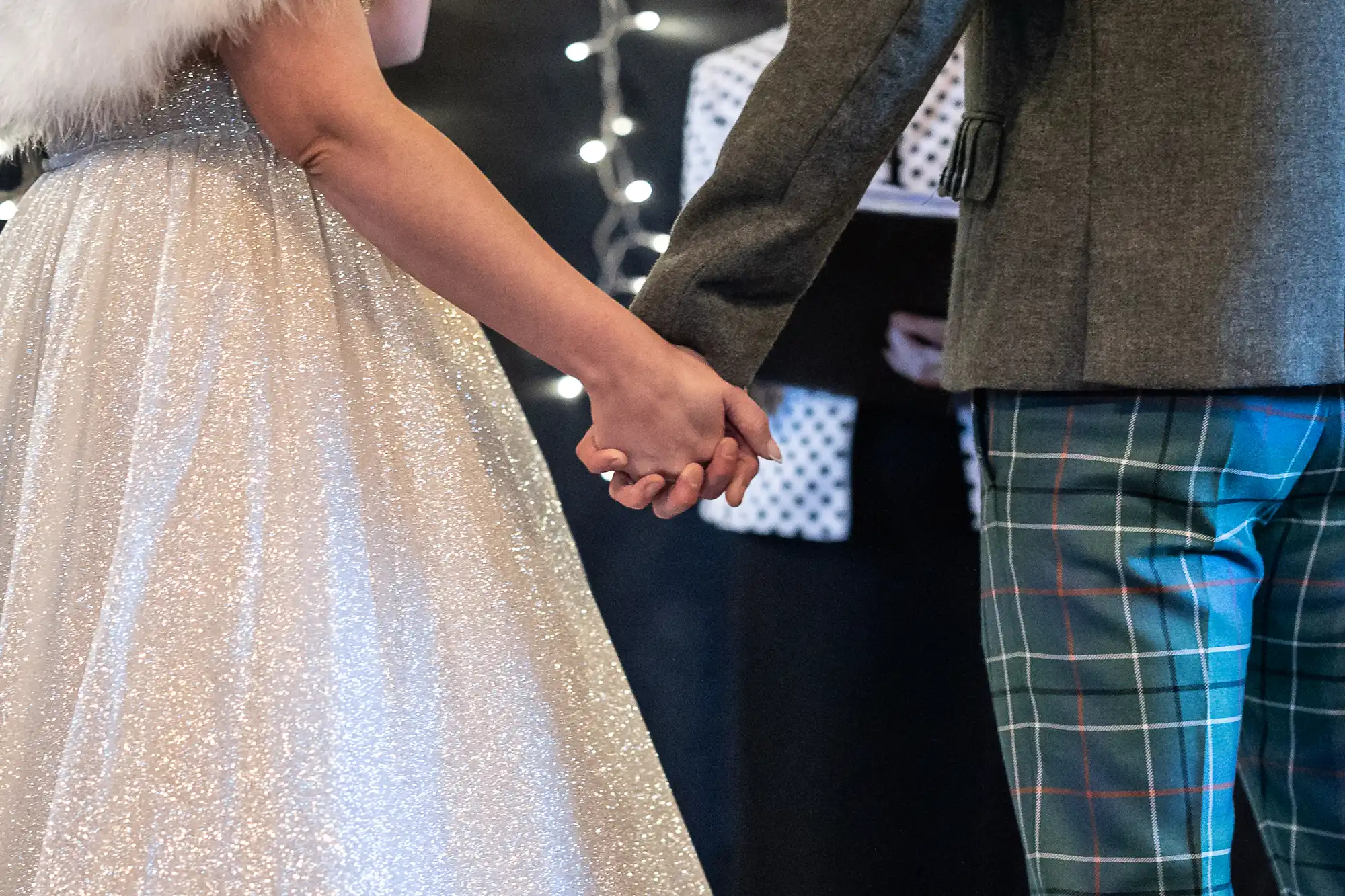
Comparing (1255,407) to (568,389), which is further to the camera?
(568,389)

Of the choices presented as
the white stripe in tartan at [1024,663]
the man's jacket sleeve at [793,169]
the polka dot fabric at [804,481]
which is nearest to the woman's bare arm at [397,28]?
the man's jacket sleeve at [793,169]

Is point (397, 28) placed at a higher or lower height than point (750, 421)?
Answer: higher

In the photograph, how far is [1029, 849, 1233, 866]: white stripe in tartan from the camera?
2.18 ft

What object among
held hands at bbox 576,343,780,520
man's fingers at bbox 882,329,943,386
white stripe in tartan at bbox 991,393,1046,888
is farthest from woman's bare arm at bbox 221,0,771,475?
man's fingers at bbox 882,329,943,386

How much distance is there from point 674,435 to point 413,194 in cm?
24

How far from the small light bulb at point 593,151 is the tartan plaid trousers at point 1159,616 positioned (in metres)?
0.61

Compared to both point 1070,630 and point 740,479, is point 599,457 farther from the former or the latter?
point 1070,630

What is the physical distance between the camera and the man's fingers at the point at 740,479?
2.79ft

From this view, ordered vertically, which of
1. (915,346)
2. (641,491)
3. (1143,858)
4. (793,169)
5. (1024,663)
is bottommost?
(1143,858)

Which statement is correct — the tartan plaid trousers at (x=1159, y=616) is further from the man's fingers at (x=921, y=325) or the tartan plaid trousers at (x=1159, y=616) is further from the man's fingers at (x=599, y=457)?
the man's fingers at (x=921, y=325)

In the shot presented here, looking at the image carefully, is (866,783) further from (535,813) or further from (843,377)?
(535,813)

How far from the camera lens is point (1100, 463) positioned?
0.69 metres

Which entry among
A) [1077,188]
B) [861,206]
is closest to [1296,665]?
[1077,188]

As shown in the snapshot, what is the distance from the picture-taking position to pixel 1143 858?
67cm
